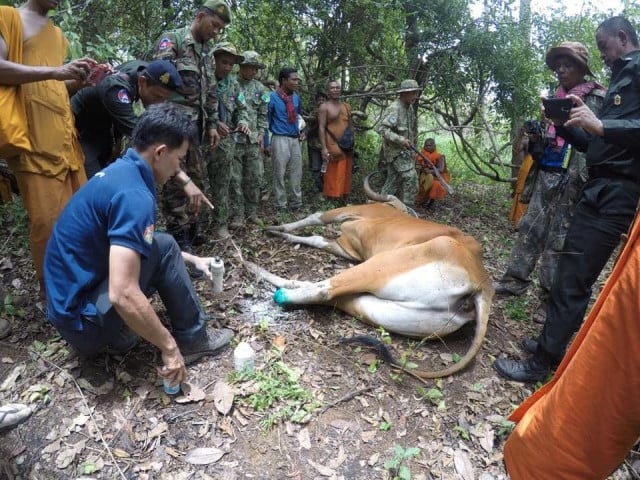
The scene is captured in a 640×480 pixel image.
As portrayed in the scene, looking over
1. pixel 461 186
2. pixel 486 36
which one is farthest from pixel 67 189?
pixel 461 186

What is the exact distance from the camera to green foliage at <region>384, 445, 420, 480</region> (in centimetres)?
226

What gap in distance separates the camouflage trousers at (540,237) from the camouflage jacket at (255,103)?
3315 millimetres

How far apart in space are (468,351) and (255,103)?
425 cm

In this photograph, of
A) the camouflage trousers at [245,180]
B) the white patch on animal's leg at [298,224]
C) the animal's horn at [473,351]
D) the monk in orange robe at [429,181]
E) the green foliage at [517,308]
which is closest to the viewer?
the animal's horn at [473,351]

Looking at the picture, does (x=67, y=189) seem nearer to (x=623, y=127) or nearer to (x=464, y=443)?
(x=464, y=443)

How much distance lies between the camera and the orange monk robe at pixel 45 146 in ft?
9.11

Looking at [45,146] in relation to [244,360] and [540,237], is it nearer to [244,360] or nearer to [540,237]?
[244,360]

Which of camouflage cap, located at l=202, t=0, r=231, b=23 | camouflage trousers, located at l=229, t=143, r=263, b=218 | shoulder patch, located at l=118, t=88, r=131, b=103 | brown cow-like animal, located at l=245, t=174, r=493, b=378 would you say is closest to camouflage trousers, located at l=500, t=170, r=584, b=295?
brown cow-like animal, located at l=245, t=174, r=493, b=378

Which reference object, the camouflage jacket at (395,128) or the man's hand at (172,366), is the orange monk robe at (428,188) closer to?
the camouflage jacket at (395,128)

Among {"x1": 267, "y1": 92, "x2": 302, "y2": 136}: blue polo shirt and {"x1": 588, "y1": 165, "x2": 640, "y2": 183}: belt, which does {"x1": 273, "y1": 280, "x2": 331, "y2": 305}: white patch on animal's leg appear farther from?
{"x1": 267, "y1": 92, "x2": 302, "y2": 136}: blue polo shirt

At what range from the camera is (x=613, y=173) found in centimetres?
272

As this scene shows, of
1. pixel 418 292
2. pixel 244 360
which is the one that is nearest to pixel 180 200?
pixel 244 360

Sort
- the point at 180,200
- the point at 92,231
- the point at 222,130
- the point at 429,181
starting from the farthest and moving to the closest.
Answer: the point at 429,181 → the point at 222,130 → the point at 180,200 → the point at 92,231

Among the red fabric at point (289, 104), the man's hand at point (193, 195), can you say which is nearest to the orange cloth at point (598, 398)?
the man's hand at point (193, 195)
